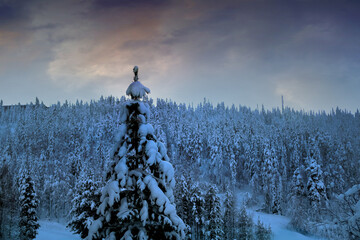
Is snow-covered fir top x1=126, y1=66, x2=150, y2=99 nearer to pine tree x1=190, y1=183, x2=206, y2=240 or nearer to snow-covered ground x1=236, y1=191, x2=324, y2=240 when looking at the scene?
pine tree x1=190, y1=183, x2=206, y2=240

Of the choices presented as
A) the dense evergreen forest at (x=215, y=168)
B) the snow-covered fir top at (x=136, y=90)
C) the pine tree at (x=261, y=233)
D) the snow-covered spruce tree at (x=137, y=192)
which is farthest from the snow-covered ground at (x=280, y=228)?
the snow-covered fir top at (x=136, y=90)

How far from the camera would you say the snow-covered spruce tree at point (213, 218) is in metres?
41.8

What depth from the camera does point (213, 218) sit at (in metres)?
41.9

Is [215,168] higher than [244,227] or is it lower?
higher

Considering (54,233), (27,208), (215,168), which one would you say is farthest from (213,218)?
(215,168)

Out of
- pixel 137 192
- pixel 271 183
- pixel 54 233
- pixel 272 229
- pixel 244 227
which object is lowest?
pixel 54 233

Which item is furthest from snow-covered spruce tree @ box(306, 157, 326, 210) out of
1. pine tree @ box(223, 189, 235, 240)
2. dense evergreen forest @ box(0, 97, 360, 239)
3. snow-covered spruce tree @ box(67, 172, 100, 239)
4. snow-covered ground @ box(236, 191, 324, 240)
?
snow-covered spruce tree @ box(67, 172, 100, 239)

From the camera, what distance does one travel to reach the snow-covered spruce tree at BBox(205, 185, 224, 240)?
1647 inches

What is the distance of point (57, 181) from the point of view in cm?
7431

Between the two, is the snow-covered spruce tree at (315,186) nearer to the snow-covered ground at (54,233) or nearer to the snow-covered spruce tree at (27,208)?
the snow-covered ground at (54,233)

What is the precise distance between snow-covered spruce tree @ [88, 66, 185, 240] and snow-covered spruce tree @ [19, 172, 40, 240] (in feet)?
108

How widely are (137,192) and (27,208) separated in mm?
34111

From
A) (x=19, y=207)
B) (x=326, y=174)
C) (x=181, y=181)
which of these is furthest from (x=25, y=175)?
(x=326, y=174)

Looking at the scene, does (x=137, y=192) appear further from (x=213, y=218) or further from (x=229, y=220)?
(x=229, y=220)
